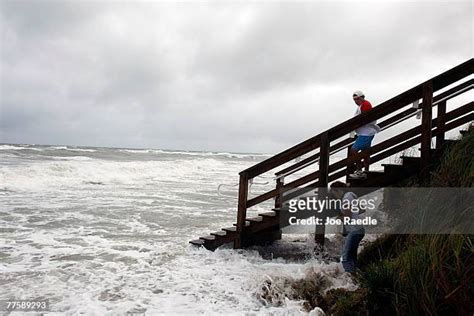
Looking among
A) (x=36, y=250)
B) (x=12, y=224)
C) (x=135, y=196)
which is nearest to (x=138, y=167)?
(x=135, y=196)

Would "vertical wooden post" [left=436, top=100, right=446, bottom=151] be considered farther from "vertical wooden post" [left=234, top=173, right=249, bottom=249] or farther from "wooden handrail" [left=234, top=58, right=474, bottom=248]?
"vertical wooden post" [left=234, top=173, right=249, bottom=249]

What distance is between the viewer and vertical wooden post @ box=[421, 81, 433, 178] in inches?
224

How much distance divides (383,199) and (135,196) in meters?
11.4

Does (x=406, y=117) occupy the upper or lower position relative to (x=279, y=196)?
upper

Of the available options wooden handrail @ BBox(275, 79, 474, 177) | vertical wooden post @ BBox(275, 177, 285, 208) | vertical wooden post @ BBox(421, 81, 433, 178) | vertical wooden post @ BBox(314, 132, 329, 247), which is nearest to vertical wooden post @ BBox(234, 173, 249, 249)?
vertical wooden post @ BBox(275, 177, 285, 208)

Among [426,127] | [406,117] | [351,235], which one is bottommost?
[351,235]

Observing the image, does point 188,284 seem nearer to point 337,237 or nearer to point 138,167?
point 337,237

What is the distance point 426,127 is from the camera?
18.7 ft

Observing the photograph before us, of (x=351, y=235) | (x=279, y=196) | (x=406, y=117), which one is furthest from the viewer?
(x=279, y=196)

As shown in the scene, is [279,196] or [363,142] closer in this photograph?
[363,142]

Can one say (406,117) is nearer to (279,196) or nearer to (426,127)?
(426,127)

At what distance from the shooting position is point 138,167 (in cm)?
2798

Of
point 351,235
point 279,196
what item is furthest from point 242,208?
point 351,235

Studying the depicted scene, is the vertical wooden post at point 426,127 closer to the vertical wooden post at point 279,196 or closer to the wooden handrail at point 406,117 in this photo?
the wooden handrail at point 406,117
